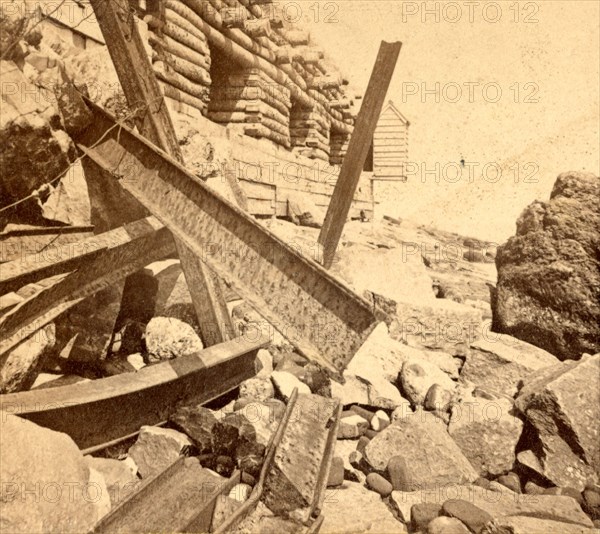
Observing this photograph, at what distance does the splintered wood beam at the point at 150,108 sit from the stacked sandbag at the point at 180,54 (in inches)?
101

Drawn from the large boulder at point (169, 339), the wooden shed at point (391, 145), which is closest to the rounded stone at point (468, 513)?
the large boulder at point (169, 339)

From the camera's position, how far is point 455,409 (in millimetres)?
3930

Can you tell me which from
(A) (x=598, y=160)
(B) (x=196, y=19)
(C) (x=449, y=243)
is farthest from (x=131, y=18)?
(A) (x=598, y=160)

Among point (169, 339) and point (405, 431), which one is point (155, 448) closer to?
point (169, 339)

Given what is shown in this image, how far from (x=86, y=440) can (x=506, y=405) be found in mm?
3458

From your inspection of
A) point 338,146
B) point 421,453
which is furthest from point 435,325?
point 338,146

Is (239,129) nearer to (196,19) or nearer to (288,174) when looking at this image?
(288,174)

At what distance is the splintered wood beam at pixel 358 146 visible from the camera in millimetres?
3797

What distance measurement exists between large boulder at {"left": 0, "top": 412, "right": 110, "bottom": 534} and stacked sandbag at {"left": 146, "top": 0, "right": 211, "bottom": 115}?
16.0 feet

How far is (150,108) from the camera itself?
361cm

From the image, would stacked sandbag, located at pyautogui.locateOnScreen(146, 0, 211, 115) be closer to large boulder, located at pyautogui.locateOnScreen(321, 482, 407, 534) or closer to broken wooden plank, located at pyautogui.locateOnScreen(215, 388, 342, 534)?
broken wooden plank, located at pyautogui.locateOnScreen(215, 388, 342, 534)

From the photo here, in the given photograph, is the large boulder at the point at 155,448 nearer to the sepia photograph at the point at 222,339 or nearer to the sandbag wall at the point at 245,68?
the sepia photograph at the point at 222,339

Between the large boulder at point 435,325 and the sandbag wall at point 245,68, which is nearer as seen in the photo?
the large boulder at point 435,325

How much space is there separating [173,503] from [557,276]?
5256mm
